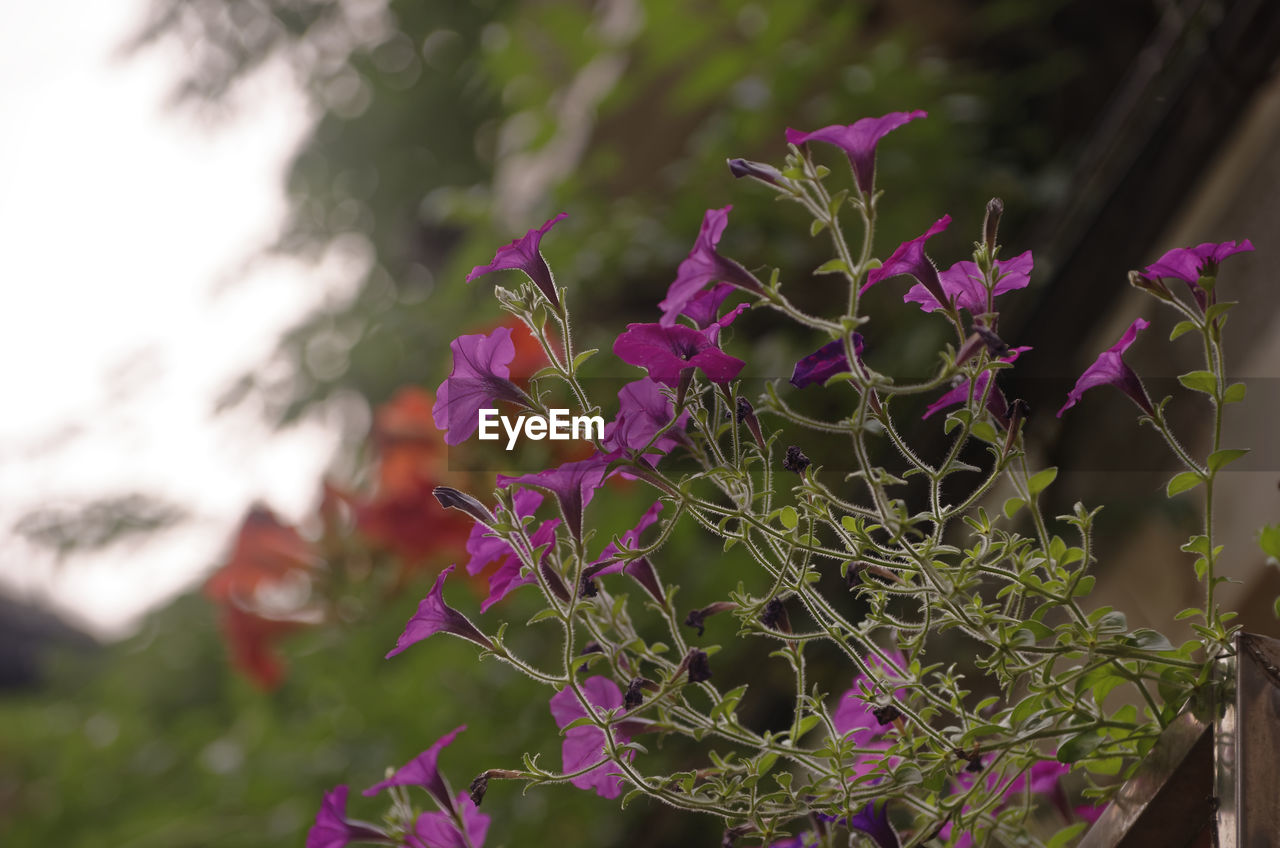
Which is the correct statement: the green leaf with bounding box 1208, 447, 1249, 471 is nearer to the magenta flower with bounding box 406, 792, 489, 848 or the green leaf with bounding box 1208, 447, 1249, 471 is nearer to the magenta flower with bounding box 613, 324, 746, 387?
the magenta flower with bounding box 613, 324, 746, 387

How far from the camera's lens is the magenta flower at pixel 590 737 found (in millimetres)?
440

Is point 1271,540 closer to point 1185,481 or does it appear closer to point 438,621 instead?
point 1185,481

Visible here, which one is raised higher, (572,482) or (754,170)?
(754,170)

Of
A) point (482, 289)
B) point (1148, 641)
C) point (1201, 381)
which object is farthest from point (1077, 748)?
point (482, 289)

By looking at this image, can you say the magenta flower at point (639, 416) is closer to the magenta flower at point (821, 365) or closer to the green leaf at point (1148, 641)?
the magenta flower at point (821, 365)

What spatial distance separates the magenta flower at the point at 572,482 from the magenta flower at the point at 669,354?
4cm

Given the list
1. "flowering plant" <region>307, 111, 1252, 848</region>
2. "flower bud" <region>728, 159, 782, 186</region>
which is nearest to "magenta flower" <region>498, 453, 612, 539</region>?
"flowering plant" <region>307, 111, 1252, 848</region>

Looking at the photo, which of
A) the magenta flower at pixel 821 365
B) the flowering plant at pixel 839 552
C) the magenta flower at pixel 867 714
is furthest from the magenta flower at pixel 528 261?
the magenta flower at pixel 867 714

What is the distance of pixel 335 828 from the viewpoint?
453mm

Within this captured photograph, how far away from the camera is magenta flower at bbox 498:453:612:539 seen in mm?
370

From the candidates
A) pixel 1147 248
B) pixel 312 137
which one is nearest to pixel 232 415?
pixel 312 137

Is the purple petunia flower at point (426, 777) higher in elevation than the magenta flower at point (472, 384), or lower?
lower

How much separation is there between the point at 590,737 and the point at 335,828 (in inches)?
5.1

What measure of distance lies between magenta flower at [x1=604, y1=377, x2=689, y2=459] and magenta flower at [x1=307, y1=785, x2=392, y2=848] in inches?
8.9
